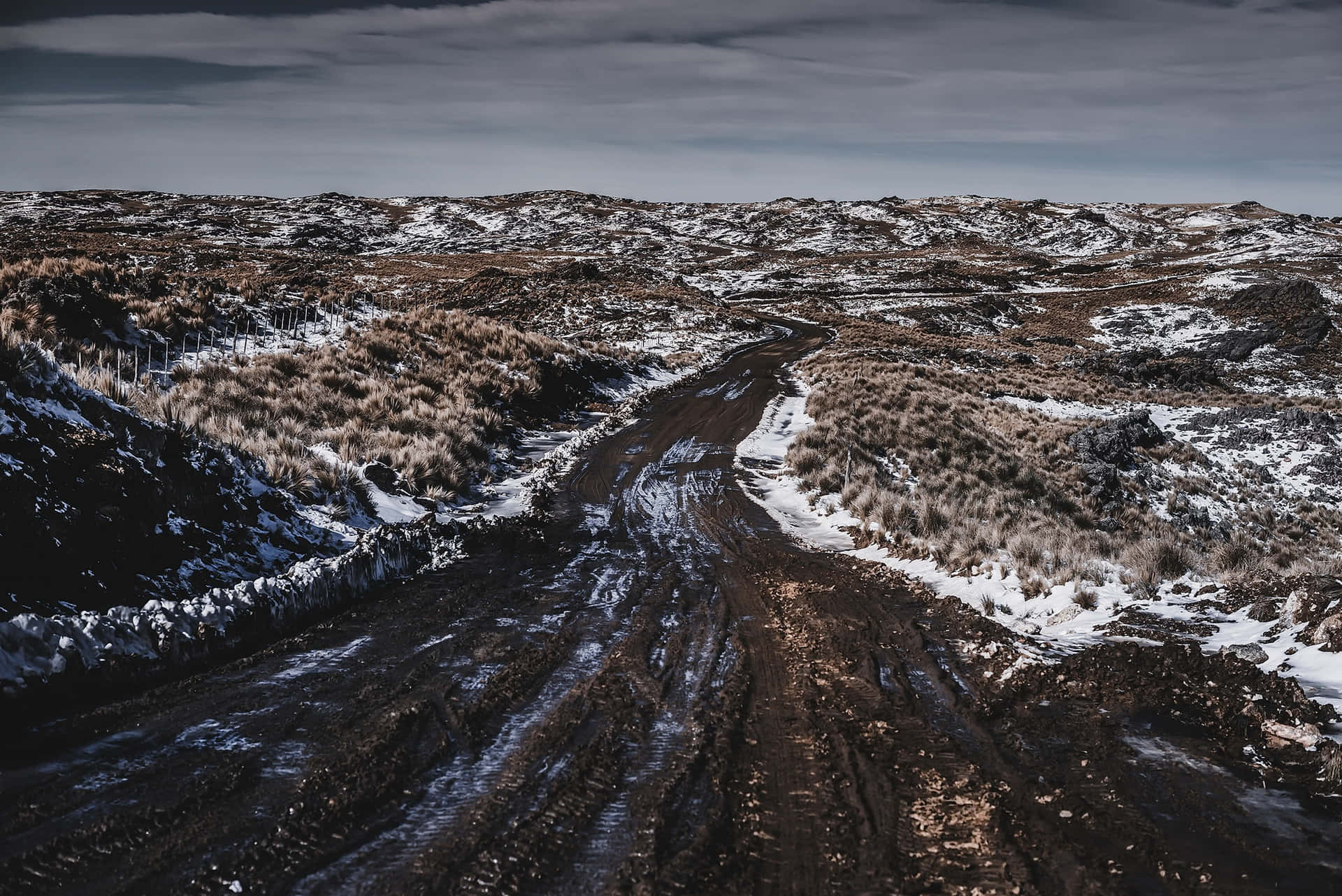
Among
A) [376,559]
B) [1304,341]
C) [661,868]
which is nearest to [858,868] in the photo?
[661,868]

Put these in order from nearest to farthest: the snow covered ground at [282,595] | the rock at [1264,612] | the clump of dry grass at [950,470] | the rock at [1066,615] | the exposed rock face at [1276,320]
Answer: the snow covered ground at [282,595], the rock at [1264,612], the rock at [1066,615], the clump of dry grass at [950,470], the exposed rock face at [1276,320]

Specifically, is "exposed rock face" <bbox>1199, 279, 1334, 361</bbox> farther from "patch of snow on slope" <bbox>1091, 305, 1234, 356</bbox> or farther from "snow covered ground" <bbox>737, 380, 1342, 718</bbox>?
"snow covered ground" <bbox>737, 380, 1342, 718</bbox>

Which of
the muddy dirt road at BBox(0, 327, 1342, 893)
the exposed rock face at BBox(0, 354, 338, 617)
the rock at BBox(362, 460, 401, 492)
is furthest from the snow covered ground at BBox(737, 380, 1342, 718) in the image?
the exposed rock face at BBox(0, 354, 338, 617)

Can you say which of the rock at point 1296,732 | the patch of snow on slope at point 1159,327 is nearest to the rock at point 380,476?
the rock at point 1296,732

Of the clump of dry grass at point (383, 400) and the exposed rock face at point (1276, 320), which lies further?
the exposed rock face at point (1276, 320)

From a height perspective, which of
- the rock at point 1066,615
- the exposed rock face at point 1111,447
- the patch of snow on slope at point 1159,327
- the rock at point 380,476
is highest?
the patch of snow on slope at point 1159,327

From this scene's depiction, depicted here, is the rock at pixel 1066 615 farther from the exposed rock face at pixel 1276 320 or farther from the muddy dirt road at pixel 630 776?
the exposed rock face at pixel 1276 320

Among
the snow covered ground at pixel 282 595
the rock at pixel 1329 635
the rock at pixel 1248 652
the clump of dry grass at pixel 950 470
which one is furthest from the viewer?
the clump of dry grass at pixel 950 470
